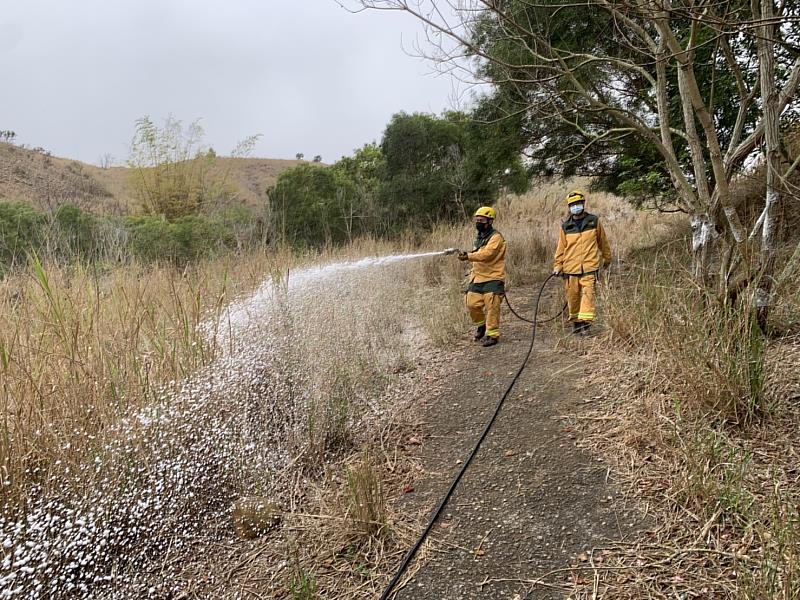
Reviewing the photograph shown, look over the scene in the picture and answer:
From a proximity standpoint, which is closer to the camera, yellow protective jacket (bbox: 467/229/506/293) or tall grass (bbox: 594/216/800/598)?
tall grass (bbox: 594/216/800/598)

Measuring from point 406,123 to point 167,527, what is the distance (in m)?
11.1

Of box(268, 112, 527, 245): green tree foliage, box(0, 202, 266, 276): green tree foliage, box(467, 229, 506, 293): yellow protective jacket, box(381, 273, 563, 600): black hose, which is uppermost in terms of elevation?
box(268, 112, 527, 245): green tree foliage

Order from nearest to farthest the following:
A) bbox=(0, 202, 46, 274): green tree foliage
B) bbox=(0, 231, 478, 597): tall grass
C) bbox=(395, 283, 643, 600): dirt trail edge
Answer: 1. bbox=(395, 283, 643, 600): dirt trail edge
2. bbox=(0, 231, 478, 597): tall grass
3. bbox=(0, 202, 46, 274): green tree foliage

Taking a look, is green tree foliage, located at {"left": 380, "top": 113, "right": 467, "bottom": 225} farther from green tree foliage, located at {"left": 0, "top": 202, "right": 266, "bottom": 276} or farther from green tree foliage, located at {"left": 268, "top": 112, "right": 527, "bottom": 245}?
green tree foliage, located at {"left": 0, "top": 202, "right": 266, "bottom": 276}

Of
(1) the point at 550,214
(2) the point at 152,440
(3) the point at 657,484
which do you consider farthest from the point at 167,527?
(1) the point at 550,214

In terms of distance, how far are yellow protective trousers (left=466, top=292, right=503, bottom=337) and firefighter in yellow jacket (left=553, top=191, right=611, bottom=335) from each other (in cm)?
74

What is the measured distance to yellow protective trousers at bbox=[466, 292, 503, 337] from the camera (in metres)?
5.29

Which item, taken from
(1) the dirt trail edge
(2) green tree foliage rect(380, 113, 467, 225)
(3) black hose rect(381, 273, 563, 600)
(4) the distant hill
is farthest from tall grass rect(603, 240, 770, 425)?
(2) green tree foliage rect(380, 113, 467, 225)

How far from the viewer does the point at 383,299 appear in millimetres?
7207

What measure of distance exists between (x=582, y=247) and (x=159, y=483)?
4301 mm

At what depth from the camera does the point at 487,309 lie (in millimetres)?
5379

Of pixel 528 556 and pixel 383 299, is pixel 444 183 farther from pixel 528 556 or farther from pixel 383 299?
pixel 528 556

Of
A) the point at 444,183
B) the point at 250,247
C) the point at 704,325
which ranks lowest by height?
the point at 704,325

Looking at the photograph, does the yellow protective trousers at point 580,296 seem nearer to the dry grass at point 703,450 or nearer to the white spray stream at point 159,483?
the dry grass at point 703,450
